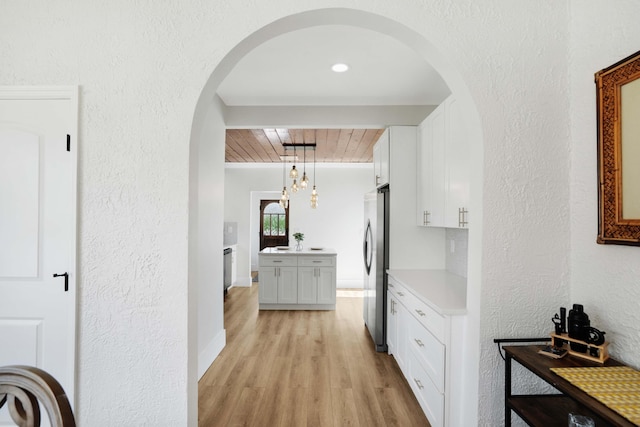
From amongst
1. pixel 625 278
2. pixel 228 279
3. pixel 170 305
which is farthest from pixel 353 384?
pixel 228 279

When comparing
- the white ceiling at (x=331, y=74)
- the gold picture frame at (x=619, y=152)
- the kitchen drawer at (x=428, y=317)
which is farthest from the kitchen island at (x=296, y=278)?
the gold picture frame at (x=619, y=152)

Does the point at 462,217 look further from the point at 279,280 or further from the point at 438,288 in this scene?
the point at 279,280

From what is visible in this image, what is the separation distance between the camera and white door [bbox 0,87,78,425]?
5.22 feet

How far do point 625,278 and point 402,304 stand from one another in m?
1.64

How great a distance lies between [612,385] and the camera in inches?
42.6

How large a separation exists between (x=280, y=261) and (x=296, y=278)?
37cm

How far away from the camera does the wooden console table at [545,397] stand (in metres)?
1.13

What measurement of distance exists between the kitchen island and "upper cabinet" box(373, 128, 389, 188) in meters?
1.69

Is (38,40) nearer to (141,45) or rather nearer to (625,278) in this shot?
(141,45)

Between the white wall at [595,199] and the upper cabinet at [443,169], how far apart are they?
690mm

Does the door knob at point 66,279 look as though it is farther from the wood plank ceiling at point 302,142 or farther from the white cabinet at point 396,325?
the wood plank ceiling at point 302,142

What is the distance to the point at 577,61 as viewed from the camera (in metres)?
1.50

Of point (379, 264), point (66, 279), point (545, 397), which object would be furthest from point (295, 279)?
point (545, 397)


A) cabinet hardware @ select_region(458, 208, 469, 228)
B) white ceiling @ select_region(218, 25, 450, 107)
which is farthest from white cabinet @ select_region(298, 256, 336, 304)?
cabinet hardware @ select_region(458, 208, 469, 228)
